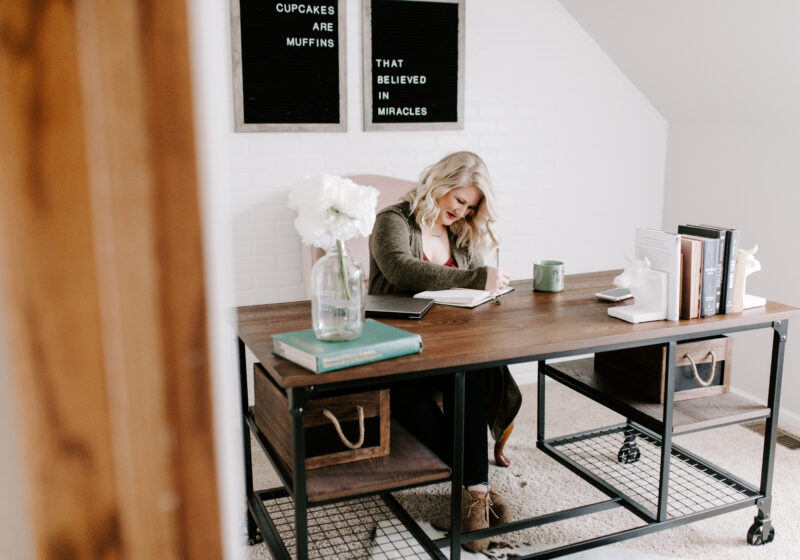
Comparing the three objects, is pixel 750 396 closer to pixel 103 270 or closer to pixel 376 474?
pixel 376 474

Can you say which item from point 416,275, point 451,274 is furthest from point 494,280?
point 416,275

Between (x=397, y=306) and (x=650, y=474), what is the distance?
1.31 m

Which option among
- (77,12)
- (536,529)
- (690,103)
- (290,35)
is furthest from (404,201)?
(77,12)

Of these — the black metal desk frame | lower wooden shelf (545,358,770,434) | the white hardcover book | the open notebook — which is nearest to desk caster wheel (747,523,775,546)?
the black metal desk frame

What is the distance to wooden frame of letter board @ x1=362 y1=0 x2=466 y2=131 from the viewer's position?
3.08 m

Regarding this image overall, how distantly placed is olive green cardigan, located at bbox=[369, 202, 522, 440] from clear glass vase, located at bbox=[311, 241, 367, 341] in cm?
67

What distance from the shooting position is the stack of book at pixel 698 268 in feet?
6.31

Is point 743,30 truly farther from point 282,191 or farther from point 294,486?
point 294,486

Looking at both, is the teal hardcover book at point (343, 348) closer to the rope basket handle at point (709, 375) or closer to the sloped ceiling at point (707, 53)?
the rope basket handle at point (709, 375)

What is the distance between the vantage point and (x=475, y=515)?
6.97ft

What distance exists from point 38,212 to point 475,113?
3.10 metres

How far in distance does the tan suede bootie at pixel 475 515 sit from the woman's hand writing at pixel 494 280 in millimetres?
655

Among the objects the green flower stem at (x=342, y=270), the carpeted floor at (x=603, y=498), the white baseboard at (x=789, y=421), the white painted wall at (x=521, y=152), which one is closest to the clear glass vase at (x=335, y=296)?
the green flower stem at (x=342, y=270)

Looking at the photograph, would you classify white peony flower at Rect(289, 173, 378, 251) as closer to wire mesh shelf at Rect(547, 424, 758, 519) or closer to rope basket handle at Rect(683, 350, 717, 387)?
rope basket handle at Rect(683, 350, 717, 387)
